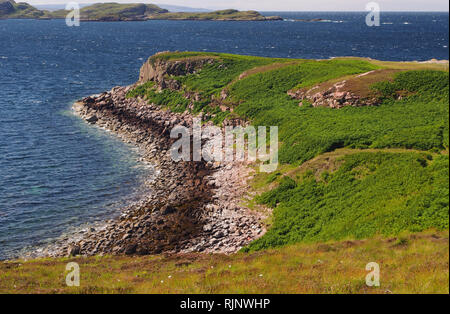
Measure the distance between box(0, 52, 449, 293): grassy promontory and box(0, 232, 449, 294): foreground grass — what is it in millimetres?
76

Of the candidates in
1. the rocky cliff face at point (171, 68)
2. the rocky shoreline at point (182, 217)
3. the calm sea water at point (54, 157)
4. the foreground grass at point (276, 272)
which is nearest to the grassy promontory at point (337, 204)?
the foreground grass at point (276, 272)

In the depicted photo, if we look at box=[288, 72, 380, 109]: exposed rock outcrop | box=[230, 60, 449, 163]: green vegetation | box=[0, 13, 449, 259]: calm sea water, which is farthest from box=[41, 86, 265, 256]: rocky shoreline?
box=[288, 72, 380, 109]: exposed rock outcrop

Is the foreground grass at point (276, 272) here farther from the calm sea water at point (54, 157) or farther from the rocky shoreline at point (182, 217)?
the calm sea water at point (54, 157)

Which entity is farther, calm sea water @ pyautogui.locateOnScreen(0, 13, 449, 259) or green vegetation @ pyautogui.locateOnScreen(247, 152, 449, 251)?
calm sea water @ pyautogui.locateOnScreen(0, 13, 449, 259)

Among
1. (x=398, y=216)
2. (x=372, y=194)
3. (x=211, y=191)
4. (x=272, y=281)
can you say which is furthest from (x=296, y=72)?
(x=272, y=281)

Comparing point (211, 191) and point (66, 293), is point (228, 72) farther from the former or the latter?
point (66, 293)

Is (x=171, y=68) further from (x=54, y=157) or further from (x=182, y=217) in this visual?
(x=182, y=217)

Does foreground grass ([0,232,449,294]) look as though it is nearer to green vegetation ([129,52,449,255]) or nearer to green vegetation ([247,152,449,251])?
green vegetation ([247,152,449,251])

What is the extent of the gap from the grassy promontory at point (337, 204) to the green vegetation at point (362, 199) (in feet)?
0.33

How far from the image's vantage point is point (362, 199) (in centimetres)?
2986

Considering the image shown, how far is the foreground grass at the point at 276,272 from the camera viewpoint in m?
17.8

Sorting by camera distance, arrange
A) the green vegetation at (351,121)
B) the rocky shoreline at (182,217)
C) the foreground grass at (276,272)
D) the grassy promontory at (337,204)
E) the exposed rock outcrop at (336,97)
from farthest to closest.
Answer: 1. the exposed rock outcrop at (336,97)
2. the green vegetation at (351,121)
3. the rocky shoreline at (182,217)
4. the grassy promontory at (337,204)
5. the foreground grass at (276,272)

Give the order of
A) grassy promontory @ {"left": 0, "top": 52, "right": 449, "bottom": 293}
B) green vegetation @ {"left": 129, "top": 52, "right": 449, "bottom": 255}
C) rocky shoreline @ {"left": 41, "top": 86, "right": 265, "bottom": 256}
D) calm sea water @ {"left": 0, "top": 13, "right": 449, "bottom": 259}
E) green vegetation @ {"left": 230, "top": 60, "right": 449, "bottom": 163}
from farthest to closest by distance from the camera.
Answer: calm sea water @ {"left": 0, "top": 13, "right": 449, "bottom": 259}, green vegetation @ {"left": 230, "top": 60, "right": 449, "bottom": 163}, rocky shoreline @ {"left": 41, "top": 86, "right": 265, "bottom": 256}, green vegetation @ {"left": 129, "top": 52, "right": 449, "bottom": 255}, grassy promontory @ {"left": 0, "top": 52, "right": 449, "bottom": 293}

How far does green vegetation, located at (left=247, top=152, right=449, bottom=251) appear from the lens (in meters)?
25.0
